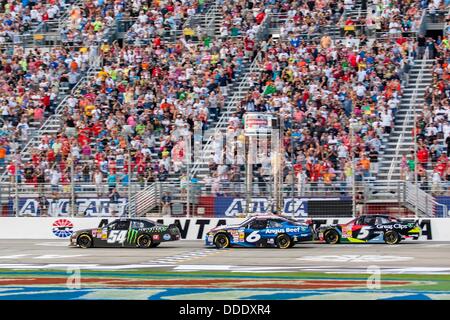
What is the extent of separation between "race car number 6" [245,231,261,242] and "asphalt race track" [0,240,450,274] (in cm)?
47

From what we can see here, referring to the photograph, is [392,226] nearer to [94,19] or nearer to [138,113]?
[138,113]

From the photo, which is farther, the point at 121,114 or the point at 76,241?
the point at 121,114

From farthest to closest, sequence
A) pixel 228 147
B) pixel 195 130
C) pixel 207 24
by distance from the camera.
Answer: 1. pixel 207 24
2. pixel 195 130
3. pixel 228 147

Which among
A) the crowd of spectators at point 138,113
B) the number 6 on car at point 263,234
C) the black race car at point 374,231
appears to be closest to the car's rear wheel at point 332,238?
the black race car at point 374,231

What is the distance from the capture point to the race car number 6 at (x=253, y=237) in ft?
97.3

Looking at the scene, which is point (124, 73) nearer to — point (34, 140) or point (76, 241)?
point (34, 140)

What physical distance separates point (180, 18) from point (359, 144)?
1397 cm

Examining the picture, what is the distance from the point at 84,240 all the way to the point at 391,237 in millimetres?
8957

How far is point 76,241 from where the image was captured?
1212 inches

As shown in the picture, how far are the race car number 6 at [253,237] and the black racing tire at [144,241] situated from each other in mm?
2938

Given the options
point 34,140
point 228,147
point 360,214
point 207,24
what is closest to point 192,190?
point 228,147

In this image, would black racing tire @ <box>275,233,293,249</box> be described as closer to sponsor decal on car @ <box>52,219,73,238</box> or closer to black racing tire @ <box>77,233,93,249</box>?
black racing tire @ <box>77,233,93,249</box>

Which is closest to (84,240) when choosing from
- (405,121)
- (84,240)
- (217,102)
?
(84,240)

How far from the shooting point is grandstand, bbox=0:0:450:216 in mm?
33688
